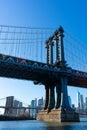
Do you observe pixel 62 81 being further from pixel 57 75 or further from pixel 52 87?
pixel 52 87

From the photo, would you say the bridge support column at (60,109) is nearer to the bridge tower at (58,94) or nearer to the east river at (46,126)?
the bridge tower at (58,94)

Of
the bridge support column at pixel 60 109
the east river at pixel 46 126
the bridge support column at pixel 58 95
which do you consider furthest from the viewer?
the bridge support column at pixel 58 95

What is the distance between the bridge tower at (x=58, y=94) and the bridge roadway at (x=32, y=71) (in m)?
1.69

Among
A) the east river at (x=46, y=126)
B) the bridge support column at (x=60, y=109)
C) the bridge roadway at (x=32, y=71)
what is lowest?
the east river at (x=46, y=126)

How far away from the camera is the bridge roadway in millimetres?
53344

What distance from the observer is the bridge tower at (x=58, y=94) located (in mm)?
53062

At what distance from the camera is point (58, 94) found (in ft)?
203

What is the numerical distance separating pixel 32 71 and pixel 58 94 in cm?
1106

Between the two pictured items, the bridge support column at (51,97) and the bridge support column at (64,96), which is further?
the bridge support column at (51,97)

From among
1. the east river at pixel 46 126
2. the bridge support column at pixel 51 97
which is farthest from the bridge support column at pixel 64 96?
the east river at pixel 46 126

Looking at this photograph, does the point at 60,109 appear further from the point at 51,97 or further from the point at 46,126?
the point at 46,126

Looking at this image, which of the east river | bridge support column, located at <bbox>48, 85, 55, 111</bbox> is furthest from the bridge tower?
the east river

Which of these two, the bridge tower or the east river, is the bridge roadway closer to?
the bridge tower

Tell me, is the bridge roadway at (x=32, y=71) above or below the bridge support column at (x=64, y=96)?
above
